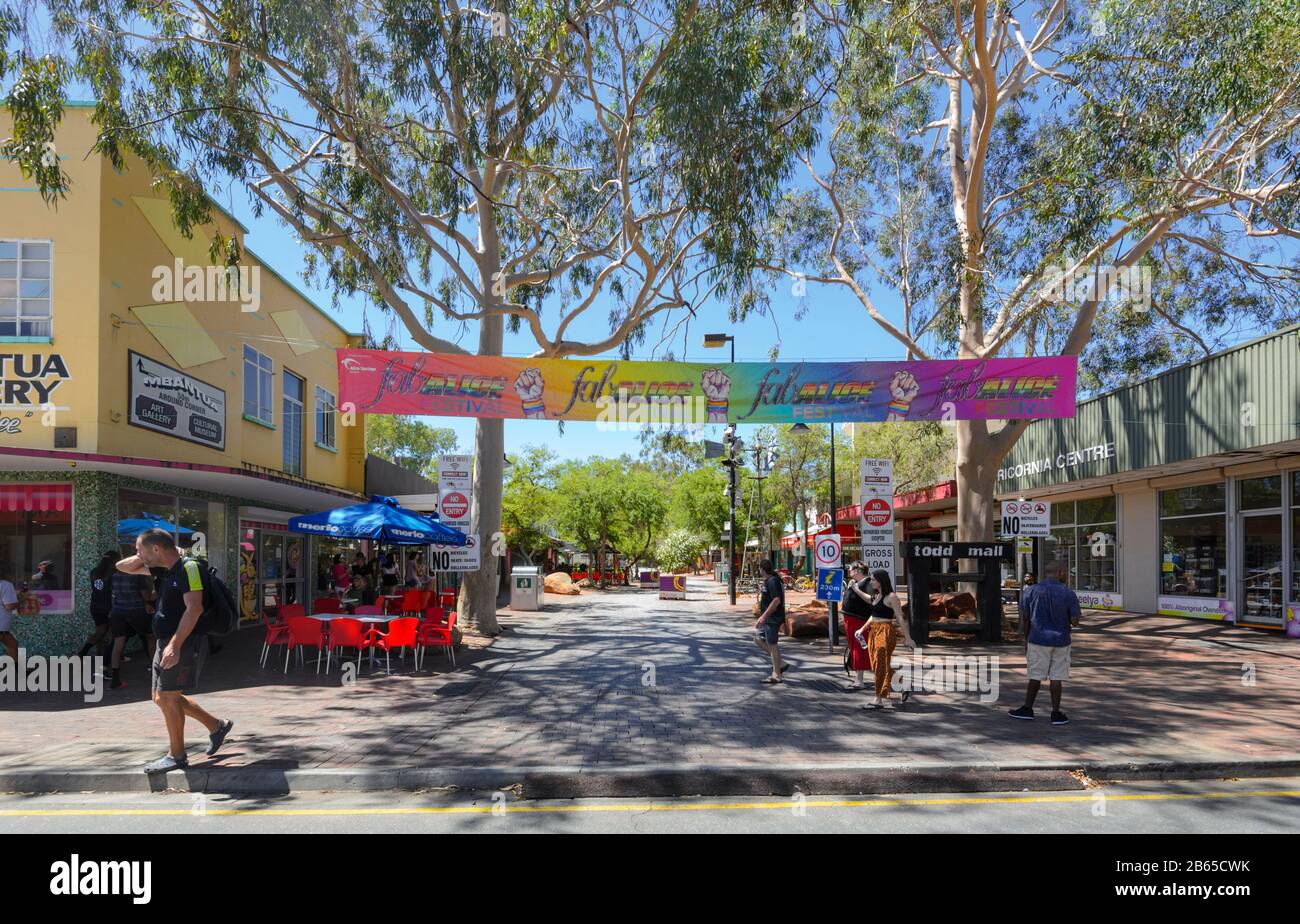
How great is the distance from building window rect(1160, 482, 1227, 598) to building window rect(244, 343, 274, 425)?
2000cm

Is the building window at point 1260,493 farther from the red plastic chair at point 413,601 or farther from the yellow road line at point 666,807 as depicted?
the red plastic chair at point 413,601

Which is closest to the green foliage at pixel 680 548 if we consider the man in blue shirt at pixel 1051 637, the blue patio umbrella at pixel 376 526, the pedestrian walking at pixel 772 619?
the blue patio umbrella at pixel 376 526

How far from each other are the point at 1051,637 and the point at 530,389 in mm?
8100

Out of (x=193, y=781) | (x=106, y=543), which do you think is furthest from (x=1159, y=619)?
(x=106, y=543)

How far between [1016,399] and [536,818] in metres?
10.7

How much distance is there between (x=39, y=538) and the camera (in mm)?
11812

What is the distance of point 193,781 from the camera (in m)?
6.21

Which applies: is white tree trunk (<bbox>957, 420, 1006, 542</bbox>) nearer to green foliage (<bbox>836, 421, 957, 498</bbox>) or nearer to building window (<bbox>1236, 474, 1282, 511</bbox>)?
building window (<bbox>1236, 474, 1282, 511</bbox>)

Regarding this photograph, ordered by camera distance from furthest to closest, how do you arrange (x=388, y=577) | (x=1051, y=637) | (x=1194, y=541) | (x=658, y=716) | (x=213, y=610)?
(x=388, y=577) → (x=1194, y=541) → (x=658, y=716) → (x=1051, y=637) → (x=213, y=610)

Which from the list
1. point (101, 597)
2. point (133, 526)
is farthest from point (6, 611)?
point (133, 526)

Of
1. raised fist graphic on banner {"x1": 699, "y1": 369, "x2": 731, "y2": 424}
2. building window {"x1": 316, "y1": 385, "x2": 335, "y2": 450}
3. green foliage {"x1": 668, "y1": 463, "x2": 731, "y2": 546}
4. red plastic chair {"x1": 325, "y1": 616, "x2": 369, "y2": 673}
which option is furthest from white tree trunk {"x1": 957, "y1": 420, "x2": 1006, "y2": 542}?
green foliage {"x1": 668, "y1": 463, "x2": 731, "y2": 546}

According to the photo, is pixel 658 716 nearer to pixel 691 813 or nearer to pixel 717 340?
pixel 691 813

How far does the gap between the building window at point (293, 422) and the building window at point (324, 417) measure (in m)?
0.90

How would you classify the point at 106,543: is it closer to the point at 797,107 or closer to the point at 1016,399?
the point at 797,107
